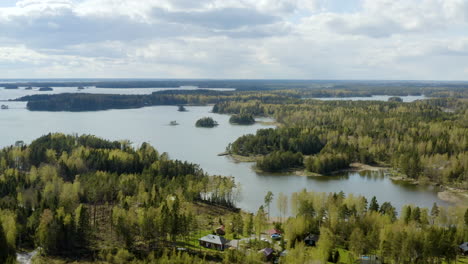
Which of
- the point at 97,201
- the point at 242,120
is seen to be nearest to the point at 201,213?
the point at 97,201

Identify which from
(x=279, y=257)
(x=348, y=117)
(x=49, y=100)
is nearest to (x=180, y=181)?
(x=279, y=257)

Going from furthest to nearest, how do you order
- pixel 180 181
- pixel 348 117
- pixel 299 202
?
pixel 348 117
pixel 180 181
pixel 299 202

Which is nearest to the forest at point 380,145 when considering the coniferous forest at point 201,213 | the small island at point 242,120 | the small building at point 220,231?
the coniferous forest at point 201,213

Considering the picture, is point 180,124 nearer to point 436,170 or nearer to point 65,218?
point 436,170

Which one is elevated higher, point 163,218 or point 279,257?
point 163,218

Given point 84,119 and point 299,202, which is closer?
point 299,202

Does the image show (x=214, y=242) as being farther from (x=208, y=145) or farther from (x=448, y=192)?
(x=208, y=145)
